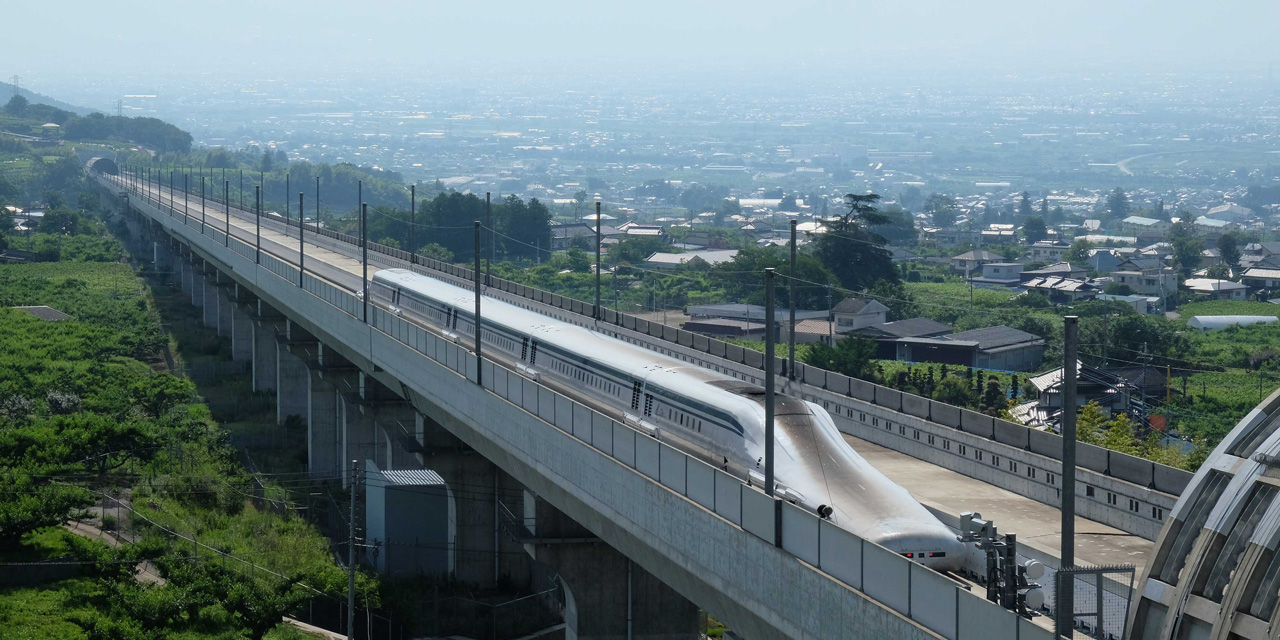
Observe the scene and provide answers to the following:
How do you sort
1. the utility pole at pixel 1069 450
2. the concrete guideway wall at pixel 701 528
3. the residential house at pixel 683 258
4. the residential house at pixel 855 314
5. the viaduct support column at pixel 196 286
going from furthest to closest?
the residential house at pixel 683 258 < the viaduct support column at pixel 196 286 < the residential house at pixel 855 314 < the concrete guideway wall at pixel 701 528 < the utility pole at pixel 1069 450

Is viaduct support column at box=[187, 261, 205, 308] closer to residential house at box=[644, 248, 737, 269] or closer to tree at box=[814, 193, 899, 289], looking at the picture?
tree at box=[814, 193, 899, 289]

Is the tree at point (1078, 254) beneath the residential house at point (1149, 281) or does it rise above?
above

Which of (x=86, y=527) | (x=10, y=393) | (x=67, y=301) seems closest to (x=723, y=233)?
(x=67, y=301)

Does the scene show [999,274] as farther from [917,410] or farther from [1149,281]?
[917,410]

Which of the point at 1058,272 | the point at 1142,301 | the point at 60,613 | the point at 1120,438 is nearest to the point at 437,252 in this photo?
the point at 1058,272

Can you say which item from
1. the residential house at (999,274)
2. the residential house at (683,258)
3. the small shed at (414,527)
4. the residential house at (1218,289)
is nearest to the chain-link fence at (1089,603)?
the small shed at (414,527)

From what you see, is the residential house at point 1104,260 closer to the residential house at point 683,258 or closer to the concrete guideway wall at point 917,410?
the residential house at point 683,258

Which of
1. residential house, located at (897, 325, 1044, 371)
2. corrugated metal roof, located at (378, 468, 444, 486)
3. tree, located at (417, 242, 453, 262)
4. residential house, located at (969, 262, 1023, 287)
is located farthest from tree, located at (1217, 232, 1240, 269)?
corrugated metal roof, located at (378, 468, 444, 486)
